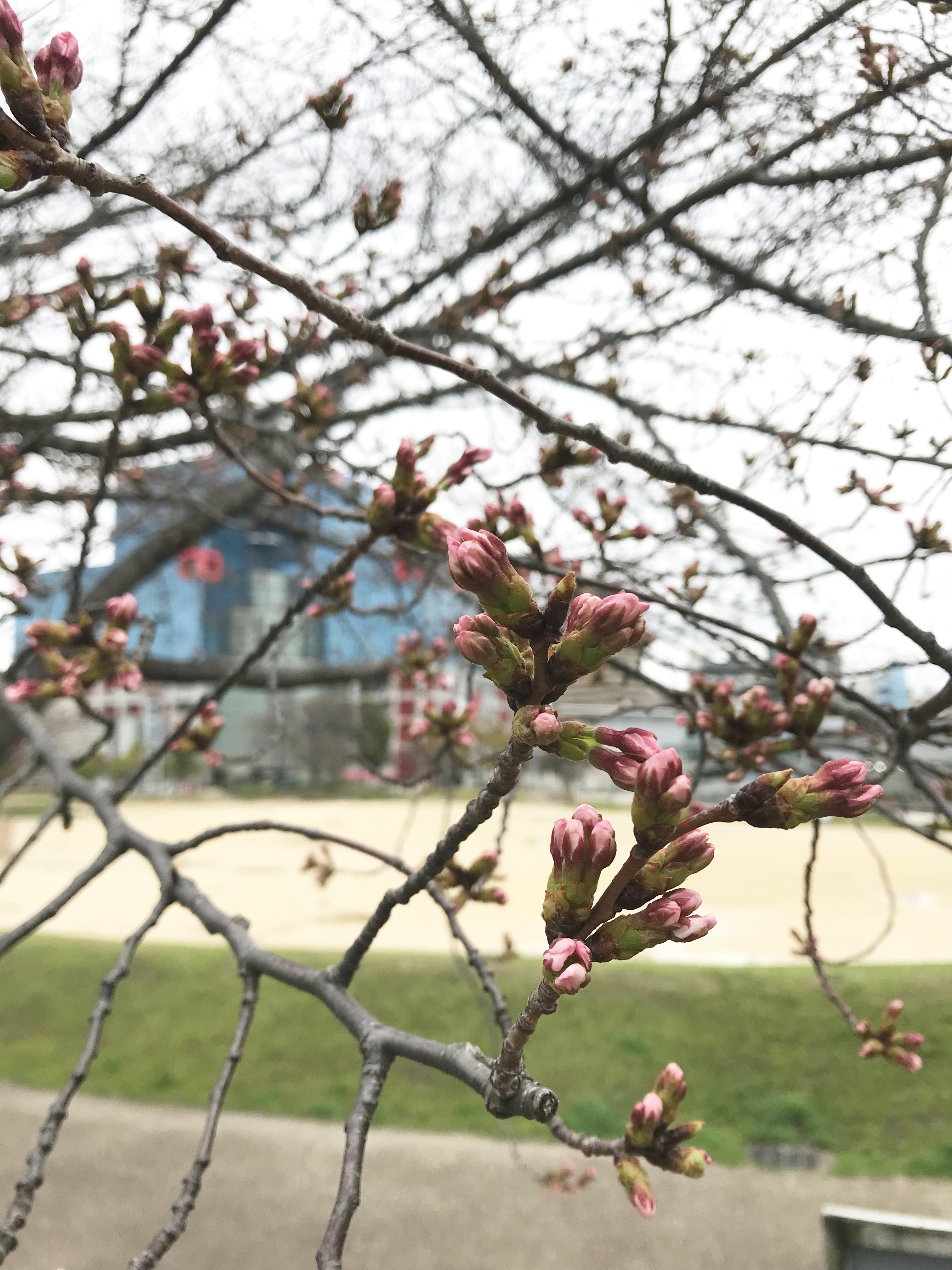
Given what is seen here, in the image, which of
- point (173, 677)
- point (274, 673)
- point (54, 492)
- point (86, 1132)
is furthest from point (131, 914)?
point (274, 673)

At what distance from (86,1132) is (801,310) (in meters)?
4.82

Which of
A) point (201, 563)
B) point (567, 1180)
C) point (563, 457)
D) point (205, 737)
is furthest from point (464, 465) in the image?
point (567, 1180)

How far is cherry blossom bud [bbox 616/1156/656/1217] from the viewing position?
489 millimetres

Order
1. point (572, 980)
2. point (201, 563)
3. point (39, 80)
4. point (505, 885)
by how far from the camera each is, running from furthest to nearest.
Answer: point (505, 885), point (201, 563), point (39, 80), point (572, 980)

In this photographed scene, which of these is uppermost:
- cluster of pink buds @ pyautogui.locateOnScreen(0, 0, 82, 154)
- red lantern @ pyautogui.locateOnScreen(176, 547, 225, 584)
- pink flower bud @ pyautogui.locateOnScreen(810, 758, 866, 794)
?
red lantern @ pyautogui.locateOnScreen(176, 547, 225, 584)

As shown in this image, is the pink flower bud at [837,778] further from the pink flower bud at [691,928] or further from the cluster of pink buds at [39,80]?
the cluster of pink buds at [39,80]

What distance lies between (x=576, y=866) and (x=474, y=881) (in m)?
0.65

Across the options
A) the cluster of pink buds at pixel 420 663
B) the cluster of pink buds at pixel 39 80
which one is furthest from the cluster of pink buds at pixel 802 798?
the cluster of pink buds at pixel 420 663

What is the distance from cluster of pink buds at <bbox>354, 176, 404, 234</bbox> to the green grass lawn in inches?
130

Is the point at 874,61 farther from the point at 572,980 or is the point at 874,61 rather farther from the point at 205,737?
the point at 205,737

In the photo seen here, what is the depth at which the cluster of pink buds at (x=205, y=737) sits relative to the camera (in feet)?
4.42

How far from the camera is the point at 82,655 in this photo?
1.07 meters

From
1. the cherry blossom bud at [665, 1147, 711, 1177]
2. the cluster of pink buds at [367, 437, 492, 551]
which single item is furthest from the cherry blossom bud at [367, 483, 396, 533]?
the cherry blossom bud at [665, 1147, 711, 1177]

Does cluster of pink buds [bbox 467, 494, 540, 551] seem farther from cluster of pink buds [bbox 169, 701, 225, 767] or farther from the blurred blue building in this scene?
cluster of pink buds [bbox 169, 701, 225, 767]
